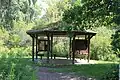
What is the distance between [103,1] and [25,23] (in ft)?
75.5

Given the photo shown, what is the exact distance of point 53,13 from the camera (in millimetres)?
40562

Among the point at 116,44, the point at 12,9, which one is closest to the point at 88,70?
the point at 116,44

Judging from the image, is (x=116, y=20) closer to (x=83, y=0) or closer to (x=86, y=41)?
(x=83, y=0)

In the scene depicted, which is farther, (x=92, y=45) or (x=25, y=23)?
(x=25, y=23)

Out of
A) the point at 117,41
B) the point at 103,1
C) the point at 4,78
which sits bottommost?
the point at 4,78

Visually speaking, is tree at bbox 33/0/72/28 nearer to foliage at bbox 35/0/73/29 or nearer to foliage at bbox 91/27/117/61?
foliage at bbox 35/0/73/29

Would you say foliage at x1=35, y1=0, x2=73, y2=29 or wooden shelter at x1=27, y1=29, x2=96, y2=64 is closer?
wooden shelter at x1=27, y1=29, x2=96, y2=64

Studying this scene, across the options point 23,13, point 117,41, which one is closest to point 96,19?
point 117,41

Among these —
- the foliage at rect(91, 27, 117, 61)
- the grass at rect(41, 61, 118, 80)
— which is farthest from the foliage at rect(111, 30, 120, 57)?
the foliage at rect(91, 27, 117, 61)

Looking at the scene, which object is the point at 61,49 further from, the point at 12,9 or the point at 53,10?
the point at 53,10

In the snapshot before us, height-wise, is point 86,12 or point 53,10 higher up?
point 53,10

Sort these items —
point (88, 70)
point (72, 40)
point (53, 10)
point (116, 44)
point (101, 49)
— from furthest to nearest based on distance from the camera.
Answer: point (53, 10) → point (101, 49) → point (72, 40) → point (88, 70) → point (116, 44)

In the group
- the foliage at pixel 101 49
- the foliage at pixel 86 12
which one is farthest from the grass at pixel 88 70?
the foliage at pixel 101 49

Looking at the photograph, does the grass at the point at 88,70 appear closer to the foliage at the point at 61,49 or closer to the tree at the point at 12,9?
the foliage at the point at 61,49
